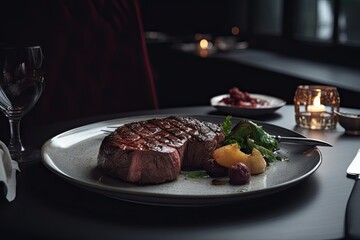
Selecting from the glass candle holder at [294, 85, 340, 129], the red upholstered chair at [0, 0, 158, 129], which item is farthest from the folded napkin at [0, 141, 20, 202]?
the red upholstered chair at [0, 0, 158, 129]

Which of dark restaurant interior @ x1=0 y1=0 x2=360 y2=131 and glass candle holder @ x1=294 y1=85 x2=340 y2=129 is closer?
glass candle holder @ x1=294 y1=85 x2=340 y2=129

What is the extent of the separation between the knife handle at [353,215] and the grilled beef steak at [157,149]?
33cm

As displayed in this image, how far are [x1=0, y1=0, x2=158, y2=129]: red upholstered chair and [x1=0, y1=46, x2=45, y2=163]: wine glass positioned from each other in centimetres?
106

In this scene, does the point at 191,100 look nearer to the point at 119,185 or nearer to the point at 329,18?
the point at 329,18

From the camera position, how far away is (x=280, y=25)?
467cm

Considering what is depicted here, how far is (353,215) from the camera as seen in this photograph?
79 cm

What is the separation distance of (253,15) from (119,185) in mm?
4528

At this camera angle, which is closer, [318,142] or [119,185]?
[119,185]

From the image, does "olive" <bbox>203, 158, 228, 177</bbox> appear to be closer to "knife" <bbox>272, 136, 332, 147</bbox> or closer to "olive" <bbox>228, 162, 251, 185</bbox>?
"olive" <bbox>228, 162, 251, 185</bbox>

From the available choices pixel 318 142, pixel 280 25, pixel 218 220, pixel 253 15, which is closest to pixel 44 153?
pixel 218 220

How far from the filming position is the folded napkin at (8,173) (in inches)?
→ 34.7

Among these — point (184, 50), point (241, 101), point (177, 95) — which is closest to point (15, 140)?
point (241, 101)

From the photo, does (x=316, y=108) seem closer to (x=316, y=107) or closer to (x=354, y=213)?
(x=316, y=107)

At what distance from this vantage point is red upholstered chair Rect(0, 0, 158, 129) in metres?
2.19
